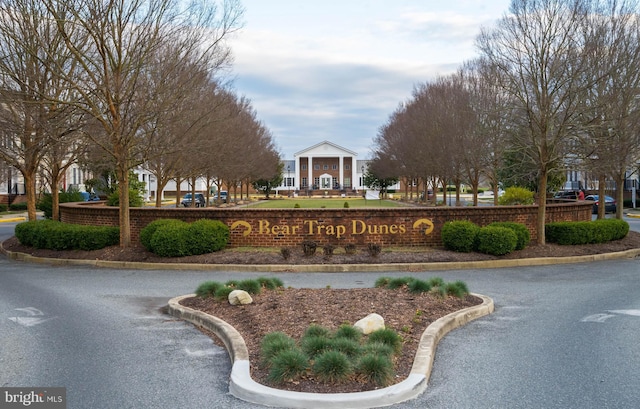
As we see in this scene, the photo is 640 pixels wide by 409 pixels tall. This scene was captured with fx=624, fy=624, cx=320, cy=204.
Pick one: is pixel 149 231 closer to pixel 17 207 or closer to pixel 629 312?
pixel 629 312

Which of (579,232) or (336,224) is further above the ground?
(336,224)

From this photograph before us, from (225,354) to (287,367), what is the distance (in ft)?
4.97

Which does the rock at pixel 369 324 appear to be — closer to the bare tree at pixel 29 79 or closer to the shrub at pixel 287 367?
the shrub at pixel 287 367

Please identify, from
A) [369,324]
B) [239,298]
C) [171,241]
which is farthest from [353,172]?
[369,324]

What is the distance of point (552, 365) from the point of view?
655 centimetres

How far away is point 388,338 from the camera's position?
6895 mm

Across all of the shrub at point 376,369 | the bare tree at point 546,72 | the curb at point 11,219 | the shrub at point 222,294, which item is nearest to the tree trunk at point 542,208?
the bare tree at point 546,72

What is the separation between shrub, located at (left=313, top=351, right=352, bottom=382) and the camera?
577 centimetres

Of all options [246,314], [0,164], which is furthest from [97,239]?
[0,164]

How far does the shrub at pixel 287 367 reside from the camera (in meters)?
5.81

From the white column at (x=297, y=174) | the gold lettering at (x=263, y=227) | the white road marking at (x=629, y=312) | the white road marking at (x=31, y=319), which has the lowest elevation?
the white road marking at (x=31, y=319)

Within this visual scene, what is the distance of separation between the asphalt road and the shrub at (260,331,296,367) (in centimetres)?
46

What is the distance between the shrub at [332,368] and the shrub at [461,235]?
35.6ft

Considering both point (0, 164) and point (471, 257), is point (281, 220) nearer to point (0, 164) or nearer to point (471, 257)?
point (471, 257)
